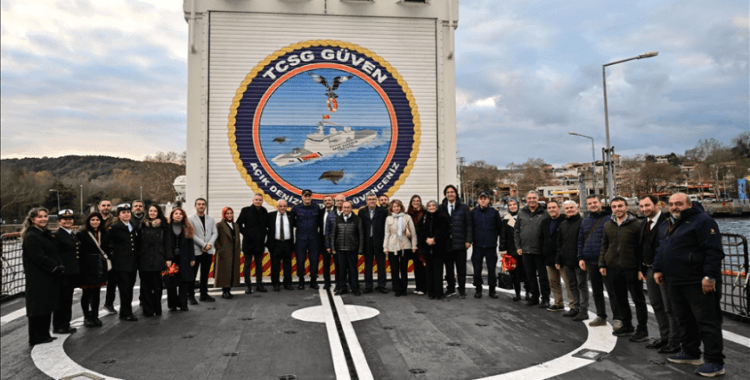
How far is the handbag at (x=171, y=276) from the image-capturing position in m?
6.83

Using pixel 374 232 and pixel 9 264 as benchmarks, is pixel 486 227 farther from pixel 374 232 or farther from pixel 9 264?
pixel 9 264

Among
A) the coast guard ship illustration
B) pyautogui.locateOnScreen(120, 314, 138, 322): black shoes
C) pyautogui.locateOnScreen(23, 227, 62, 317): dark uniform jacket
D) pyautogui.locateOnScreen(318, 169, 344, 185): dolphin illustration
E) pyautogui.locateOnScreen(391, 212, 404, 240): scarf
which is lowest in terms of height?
pyautogui.locateOnScreen(120, 314, 138, 322): black shoes

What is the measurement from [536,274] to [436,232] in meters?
1.68

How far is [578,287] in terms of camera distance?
20.6ft

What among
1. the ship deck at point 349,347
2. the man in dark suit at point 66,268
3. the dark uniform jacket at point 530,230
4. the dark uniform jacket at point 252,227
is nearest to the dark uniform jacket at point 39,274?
the man in dark suit at point 66,268

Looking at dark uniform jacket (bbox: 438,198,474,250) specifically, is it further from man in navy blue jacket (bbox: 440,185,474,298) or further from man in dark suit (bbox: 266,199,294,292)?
man in dark suit (bbox: 266,199,294,292)

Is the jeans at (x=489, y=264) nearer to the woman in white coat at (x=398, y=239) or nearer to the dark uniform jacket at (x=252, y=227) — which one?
the woman in white coat at (x=398, y=239)

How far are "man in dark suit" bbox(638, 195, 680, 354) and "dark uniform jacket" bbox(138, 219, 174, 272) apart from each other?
6.16 m

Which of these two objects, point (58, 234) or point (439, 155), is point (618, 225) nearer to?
point (439, 155)

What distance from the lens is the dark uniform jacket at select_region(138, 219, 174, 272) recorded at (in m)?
6.66

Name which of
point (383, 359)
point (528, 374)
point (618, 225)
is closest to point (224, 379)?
point (383, 359)

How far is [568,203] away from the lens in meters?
6.40

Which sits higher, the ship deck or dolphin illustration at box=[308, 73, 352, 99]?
dolphin illustration at box=[308, 73, 352, 99]

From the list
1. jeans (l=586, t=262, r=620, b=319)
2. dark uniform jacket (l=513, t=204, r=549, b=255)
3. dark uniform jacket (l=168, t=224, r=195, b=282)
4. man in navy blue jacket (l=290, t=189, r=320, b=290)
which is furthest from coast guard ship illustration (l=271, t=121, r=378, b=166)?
jeans (l=586, t=262, r=620, b=319)
